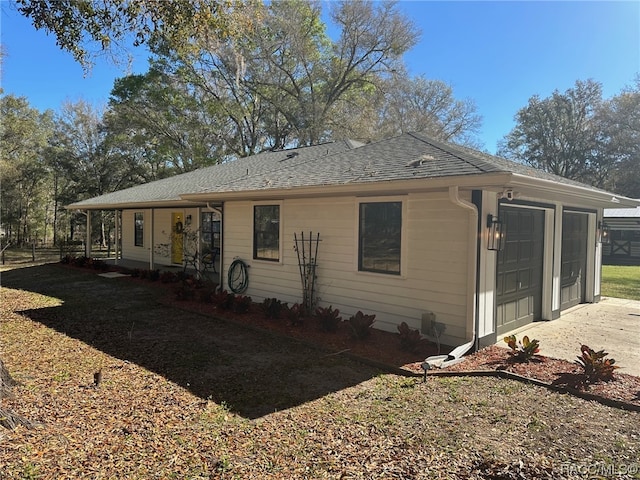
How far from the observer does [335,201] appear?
6797 mm

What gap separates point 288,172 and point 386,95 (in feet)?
56.6

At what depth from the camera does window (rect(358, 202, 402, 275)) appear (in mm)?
6070

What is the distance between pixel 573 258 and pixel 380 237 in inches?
188

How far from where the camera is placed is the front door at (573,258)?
7914 mm

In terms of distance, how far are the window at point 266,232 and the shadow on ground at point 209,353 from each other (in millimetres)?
1672

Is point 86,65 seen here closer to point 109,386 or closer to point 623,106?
point 109,386

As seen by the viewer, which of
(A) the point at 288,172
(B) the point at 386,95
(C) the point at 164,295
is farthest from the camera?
(B) the point at 386,95

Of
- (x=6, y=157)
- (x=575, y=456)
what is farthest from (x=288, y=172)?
(x=6, y=157)

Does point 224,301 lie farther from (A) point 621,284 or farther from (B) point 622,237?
(B) point 622,237

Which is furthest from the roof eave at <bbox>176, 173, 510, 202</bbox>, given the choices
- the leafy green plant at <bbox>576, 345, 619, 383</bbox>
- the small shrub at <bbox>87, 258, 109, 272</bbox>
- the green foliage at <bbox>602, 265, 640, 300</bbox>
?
the green foliage at <bbox>602, 265, 640, 300</bbox>

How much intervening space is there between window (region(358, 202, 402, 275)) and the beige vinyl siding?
0.10 metres

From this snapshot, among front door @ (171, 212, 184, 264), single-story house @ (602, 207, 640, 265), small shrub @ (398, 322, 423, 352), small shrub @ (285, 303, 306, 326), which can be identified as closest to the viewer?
small shrub @ (398, 322, 423, 352)

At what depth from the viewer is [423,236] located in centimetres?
577

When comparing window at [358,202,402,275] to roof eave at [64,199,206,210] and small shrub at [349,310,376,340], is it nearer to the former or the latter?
small shrub at [349,310,376,340]
